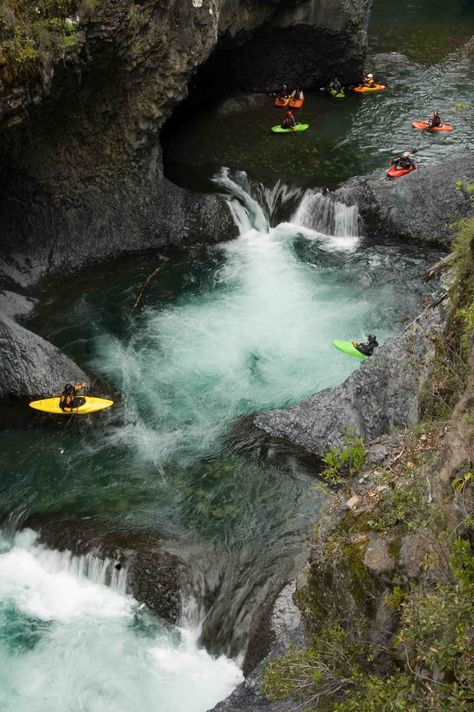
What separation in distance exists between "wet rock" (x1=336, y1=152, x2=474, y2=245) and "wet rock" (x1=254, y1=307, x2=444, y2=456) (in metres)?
6.05

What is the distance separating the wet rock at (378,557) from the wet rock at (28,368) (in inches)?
281

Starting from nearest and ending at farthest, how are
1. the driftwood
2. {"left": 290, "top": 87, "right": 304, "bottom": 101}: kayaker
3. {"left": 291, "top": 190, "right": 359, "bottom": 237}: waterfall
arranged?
the driftwood < {"left": 291, "top": 190, "right": 359, "bottom": 237}: waterfall < {"left": 290, "top": 87, "right": 304, "bottom": 101}: kayaker

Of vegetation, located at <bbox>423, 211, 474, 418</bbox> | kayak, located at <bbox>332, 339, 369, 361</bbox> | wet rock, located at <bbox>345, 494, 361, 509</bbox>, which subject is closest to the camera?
wet rock, located at <bbox>345, 494, 361, 509</bbox>

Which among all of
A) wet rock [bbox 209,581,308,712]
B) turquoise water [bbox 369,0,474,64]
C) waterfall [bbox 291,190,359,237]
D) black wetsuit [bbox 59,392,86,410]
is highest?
turquoise water [bbox 369,0,474,64]

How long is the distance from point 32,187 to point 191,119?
6941 millimetres

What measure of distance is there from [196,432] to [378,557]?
227 inches

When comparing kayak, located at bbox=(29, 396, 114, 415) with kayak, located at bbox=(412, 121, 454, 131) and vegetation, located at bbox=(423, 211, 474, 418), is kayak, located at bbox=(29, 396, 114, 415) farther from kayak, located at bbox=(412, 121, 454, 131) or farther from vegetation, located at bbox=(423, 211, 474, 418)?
kayak, located at bbox=(412, 121, 454, 131)

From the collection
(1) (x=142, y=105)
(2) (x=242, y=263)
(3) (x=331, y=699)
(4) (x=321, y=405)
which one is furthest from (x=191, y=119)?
(3) (x=331, y=699)

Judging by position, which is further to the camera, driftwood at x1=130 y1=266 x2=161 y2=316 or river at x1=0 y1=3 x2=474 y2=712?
driftwood at x1=130 y1=266 x2=161 y2=316

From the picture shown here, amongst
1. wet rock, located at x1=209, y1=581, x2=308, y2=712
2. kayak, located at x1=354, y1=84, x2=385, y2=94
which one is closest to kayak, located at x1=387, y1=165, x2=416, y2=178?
kayak, located at x1=354, y1=84, x2=385, y2=94

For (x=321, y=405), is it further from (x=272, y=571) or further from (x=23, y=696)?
(x=23, y=696)

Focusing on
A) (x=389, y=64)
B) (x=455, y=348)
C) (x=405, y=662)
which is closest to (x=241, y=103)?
(x=389, y=64)

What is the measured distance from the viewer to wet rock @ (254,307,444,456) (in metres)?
8.79

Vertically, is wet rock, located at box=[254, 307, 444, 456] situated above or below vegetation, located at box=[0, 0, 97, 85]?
below
